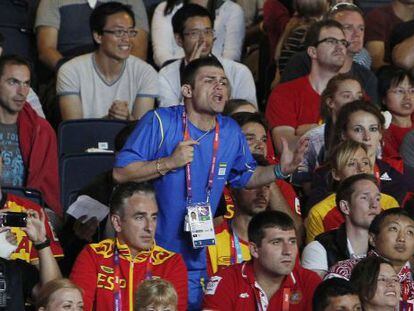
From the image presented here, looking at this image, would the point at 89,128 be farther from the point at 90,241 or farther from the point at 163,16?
the point at 163,16

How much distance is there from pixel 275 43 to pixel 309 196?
2.49m

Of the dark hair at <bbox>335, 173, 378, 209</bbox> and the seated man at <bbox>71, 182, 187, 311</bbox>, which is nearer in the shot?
the seated man at <bbox>71, 182, 187, 311</bbox>

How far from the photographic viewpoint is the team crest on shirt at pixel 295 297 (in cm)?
783

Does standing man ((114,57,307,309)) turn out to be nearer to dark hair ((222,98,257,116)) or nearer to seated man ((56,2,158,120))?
dark hair ((222,98,257,116))

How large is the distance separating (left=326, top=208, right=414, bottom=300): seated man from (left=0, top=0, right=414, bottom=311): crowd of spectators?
1cm

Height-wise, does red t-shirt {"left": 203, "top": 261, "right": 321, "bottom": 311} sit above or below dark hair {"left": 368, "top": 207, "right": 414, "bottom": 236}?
below

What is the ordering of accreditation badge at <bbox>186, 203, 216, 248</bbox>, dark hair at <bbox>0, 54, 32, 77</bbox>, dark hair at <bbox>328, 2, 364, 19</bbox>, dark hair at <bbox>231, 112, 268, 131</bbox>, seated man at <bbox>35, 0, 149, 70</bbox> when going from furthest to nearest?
1. seated man at <bbox>35, 0, 149, 70</bbox>
2. dark hair at <bbox>328, 2, 364, 19</bbox>
3. dark hair at <bbox>0, 54, 32, 77</bbox>
4. dark hair at <bbox>231, 112, 268, 131</bbox>
5. accreditation badge at <bbox>186, 203, 216, 248</bbox>

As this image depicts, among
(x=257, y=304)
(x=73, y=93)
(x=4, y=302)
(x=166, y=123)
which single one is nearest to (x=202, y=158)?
(x=166, y=123)

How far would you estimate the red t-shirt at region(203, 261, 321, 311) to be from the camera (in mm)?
7781

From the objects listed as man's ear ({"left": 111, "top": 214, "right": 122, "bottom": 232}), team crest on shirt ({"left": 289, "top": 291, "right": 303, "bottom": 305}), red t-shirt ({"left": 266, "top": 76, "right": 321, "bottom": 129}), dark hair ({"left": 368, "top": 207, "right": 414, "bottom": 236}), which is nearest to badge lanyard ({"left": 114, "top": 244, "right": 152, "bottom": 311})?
man's ear ({"left": 111, "top": 214, "right": 122, "bottom": 232})

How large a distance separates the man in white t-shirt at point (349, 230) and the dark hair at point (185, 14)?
270cm

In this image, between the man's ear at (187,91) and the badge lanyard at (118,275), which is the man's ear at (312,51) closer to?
the man's ear at (187,91)

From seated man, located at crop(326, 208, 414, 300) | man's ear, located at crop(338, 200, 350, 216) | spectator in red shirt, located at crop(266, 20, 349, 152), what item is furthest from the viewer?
spectator in red shirt, located at crop(266, 20, 349, 152)

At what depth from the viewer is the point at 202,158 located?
7.99m
